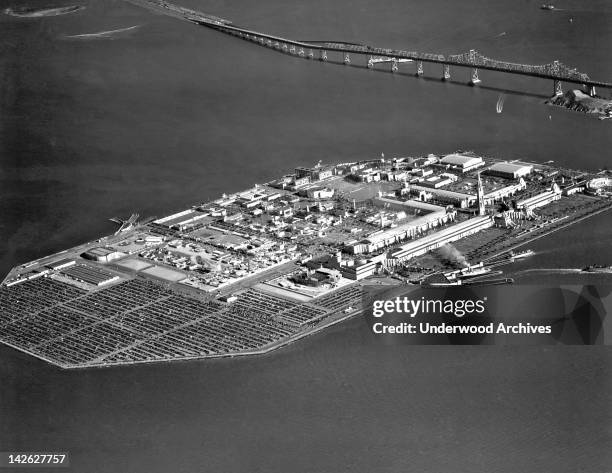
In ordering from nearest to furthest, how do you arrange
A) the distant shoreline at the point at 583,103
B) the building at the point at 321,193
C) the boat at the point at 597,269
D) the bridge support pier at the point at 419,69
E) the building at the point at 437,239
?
the boat at the point at 597,269 → the building at the point at 437,239 → the building at the point at 321,193 → the distant shoreline at the point at 583,103 → the bridge support pier at the point at 419,69

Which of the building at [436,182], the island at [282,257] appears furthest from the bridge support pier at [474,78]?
the building at [436,182]

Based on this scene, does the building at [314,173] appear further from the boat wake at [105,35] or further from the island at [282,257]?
the boat wake at [105,35]

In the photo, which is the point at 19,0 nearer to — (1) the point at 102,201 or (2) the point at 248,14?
(2) the point at 248,14

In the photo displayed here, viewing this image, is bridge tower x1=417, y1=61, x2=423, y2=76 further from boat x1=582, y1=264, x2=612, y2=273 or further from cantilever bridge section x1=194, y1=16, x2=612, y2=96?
boat x1=582, y1=264, x2=612, y2=273

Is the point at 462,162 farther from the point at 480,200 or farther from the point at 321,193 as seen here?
the point at 321,193

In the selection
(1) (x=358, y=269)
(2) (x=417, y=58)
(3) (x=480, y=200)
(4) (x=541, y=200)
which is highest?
(2) (x=417, y=58)

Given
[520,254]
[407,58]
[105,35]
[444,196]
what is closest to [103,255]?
[444,196]

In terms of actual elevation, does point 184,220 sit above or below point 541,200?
below

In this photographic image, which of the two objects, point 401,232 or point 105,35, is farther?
point 105,35
